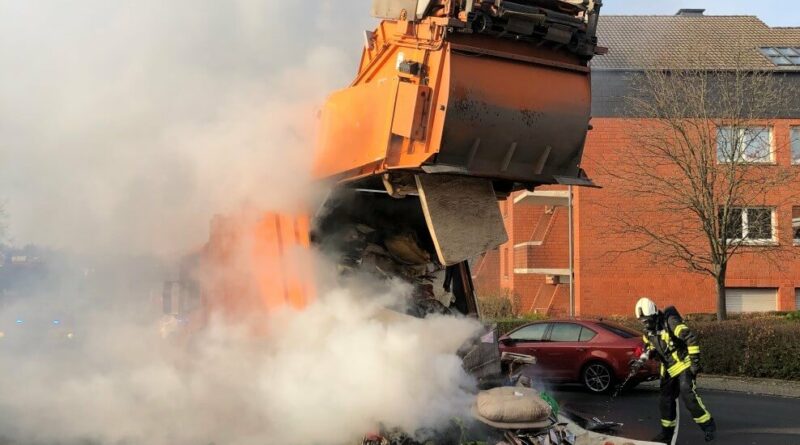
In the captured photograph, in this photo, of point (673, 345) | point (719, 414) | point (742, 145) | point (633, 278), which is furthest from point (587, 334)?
point (633, 278)

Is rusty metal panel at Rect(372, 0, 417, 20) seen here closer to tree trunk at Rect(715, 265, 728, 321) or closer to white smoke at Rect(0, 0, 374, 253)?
white smoke at Rect(0, 0, 374, 253)

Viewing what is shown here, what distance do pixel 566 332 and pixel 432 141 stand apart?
7.88 metres

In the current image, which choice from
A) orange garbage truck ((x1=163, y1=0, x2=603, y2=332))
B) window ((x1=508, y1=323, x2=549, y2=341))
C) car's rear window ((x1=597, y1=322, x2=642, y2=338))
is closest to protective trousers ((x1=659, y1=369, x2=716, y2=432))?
orange garbage truck ((x1=163, y1=0, x2=603, y2=332))

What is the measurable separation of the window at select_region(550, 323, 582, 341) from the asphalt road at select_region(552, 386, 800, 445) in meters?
0.86

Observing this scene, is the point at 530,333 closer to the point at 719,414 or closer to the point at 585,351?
the point at 585,351

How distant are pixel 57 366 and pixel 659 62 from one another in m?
14.3

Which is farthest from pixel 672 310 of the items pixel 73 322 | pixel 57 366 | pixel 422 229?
pixel 73 322

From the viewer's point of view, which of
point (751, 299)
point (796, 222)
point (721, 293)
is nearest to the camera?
point (721, 293)

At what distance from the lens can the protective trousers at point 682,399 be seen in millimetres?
7227

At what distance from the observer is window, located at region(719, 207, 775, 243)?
1593 cm

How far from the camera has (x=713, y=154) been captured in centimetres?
1609

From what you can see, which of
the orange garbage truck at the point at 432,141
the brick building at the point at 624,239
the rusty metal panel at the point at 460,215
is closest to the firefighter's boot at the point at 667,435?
the orange garbage truck at the point at 432,141

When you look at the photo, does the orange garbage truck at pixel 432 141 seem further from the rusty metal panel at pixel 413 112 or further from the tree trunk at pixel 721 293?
the tree trunk at pixel 721 293

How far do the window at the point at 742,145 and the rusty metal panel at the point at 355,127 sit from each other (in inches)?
481
